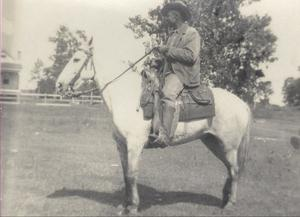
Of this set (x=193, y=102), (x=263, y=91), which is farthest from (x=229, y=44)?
(x=193, y=102)

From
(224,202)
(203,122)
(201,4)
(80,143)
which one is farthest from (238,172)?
(201,4)

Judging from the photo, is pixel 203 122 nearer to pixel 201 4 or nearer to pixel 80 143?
pixel 80 143

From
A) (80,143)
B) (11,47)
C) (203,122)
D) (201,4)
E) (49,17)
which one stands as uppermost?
(201,4)

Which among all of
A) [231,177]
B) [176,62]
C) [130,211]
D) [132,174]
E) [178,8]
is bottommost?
[130,211]

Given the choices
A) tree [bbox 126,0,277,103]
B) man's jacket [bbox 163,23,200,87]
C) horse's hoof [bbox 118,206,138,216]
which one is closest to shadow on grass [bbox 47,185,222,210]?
horse's hoof [bbox 118,206,138,216]

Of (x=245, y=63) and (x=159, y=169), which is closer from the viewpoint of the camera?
(x=159, y=169)

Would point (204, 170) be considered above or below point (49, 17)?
below

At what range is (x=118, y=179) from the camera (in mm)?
9930

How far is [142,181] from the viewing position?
988 cm

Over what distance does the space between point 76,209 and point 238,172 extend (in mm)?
2668

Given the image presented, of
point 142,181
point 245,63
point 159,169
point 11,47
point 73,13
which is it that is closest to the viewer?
point 11,47

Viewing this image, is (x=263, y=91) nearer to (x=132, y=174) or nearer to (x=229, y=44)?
(x=229, y=44)

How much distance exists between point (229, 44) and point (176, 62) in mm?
11953

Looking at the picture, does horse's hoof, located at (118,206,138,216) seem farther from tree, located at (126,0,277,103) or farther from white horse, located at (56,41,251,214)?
tree, located at (126,0,277,103)
